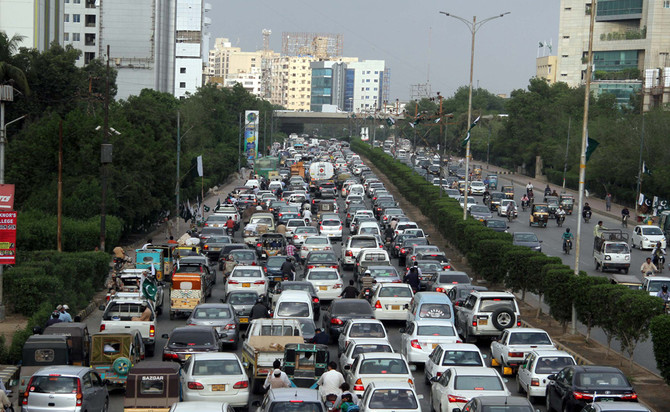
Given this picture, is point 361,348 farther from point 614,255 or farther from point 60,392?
point 614,255

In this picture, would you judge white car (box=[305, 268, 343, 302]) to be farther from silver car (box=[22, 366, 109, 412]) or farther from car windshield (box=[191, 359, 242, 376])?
silver car (box=[22, 366, 109, 412])

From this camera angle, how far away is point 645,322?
24297 mm

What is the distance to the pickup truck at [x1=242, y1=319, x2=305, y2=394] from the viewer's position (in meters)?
21.3

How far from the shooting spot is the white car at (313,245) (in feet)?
147

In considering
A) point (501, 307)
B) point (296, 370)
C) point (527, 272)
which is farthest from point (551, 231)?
point (296, 370)

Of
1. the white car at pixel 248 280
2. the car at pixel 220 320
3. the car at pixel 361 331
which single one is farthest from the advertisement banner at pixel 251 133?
the car at pixel 361 331

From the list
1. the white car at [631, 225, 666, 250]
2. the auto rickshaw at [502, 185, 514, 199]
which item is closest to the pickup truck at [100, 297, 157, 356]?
the white car at [631, 225, 666, 250]

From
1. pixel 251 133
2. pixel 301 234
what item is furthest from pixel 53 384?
pixel 251 133

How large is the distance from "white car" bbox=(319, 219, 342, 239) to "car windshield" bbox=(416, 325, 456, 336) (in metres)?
29.8

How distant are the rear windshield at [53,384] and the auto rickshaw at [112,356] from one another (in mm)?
3251

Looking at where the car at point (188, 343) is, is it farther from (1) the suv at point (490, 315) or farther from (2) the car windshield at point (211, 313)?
(1) the suv at point (490, 315)

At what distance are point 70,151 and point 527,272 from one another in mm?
26927

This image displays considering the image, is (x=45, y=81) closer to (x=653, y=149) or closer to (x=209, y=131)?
(x=209, y=131)

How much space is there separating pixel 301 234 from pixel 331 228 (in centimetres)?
483
